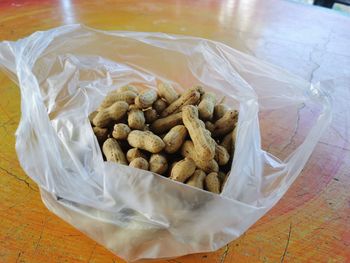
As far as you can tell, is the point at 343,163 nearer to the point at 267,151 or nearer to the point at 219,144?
the point at 267,151

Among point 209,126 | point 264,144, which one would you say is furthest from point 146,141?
point 264,144

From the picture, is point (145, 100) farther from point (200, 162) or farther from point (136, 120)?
point (200, 162)

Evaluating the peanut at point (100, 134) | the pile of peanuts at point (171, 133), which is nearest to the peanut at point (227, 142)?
the pile of peanuts at point (171, 133)

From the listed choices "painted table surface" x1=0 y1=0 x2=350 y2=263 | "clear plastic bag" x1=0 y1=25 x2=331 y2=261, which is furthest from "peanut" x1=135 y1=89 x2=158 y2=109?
"painted table surface" x1=0 y1=0 x2=350 y2=263

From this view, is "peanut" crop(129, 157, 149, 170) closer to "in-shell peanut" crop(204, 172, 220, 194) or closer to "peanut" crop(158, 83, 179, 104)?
"in-shell peanut" crop(204, 172, 220, 194)

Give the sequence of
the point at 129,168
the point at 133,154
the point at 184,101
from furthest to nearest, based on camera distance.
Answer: the point at 184,101
the point at 133,154
the point at 129,168

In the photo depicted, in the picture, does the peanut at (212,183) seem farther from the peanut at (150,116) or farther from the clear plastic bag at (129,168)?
the peanut at (150,116)
